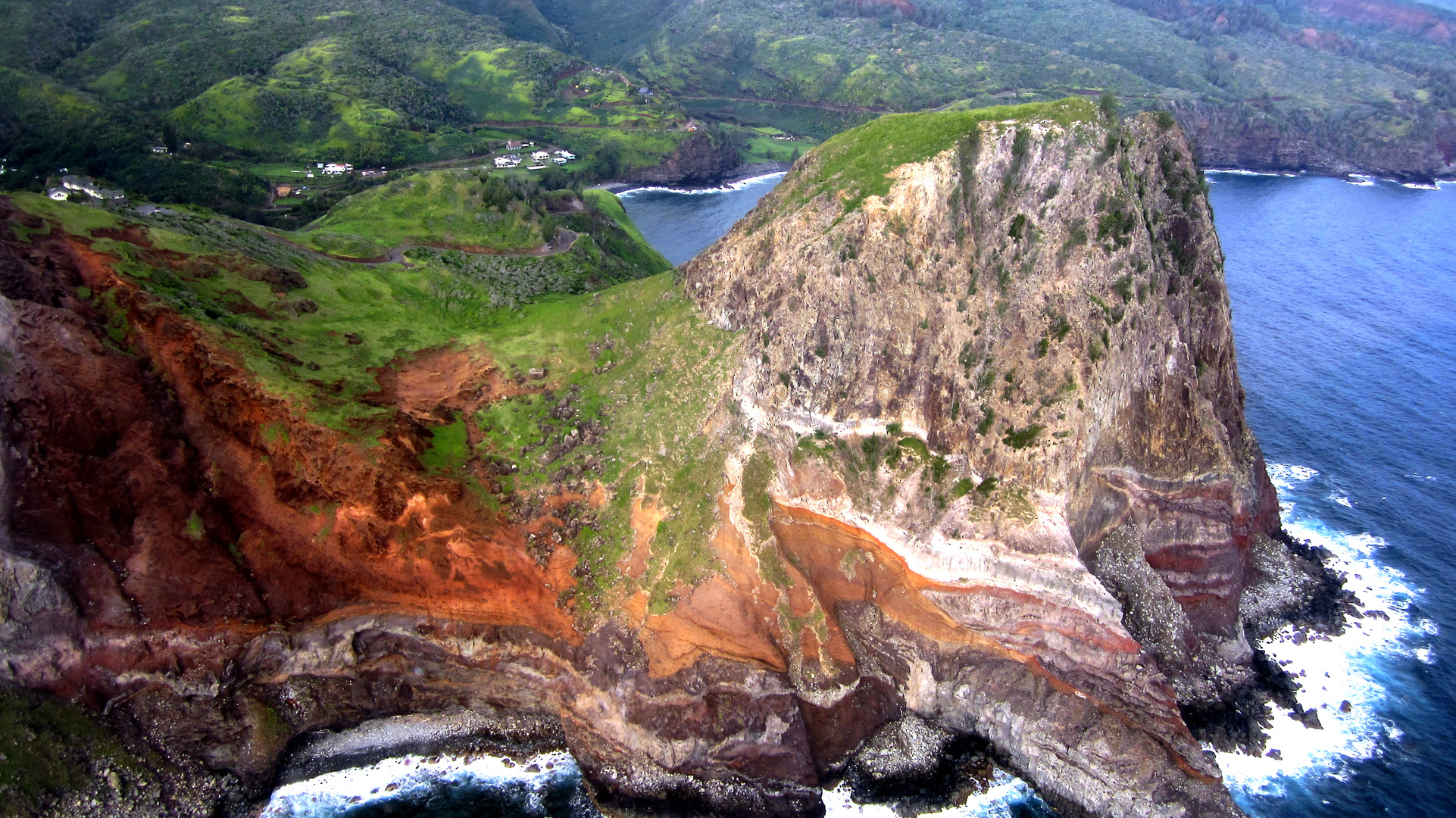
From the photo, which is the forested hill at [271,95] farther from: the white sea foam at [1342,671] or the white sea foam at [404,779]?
the white sea foam at [1342,671]

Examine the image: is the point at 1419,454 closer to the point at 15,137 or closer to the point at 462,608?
the point at 462,608

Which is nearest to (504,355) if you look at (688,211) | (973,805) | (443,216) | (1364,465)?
(443,216)

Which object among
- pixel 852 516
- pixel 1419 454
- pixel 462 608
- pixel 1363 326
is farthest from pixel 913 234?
pixel 1363 326

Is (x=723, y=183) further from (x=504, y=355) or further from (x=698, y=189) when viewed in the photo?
(x=504, y=355)

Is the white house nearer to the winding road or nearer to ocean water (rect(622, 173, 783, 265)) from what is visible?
the winding road

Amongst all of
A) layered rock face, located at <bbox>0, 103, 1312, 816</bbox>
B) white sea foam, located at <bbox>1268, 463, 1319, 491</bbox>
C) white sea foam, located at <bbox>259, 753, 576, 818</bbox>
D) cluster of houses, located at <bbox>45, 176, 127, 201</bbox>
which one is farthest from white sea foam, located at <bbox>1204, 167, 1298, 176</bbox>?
cluster of houses, located at <bbox>45, 176, 127, 201</bbox>
